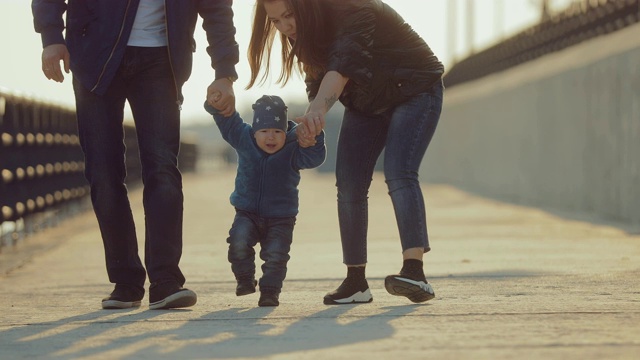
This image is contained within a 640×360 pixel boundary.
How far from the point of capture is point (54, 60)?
6.38m

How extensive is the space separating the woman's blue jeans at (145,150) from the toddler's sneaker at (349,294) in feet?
2.22

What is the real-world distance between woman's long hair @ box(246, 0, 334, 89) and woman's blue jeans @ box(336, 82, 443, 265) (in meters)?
0.36

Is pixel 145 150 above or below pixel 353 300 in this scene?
above

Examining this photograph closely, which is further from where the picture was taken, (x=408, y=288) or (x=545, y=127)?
(x=545, y=127)

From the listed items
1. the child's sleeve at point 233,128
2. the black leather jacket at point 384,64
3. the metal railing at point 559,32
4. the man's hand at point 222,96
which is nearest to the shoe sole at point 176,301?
the child's sleeve at point 233,128

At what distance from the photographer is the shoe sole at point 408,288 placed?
20.5 ft

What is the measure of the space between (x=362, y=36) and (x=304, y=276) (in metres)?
2.32

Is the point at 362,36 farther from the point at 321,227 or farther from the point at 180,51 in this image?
the point at 321,227

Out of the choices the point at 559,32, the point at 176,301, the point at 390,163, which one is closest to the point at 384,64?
the point at 390,163

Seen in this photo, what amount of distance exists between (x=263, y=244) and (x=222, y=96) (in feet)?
2.23

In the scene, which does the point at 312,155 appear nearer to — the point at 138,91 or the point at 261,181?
the point at 261,181

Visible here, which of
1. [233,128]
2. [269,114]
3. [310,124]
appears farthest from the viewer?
[233,128]

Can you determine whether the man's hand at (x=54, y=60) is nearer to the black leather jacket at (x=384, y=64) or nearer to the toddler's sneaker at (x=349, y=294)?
the black leather jacket at (x=384, y=64)

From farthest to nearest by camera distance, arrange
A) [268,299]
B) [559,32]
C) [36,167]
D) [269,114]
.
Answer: [559,32]
[36,167]
[269,114]
[268,299]
